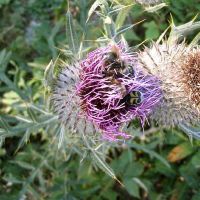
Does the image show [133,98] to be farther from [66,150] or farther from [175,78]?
[66,150]

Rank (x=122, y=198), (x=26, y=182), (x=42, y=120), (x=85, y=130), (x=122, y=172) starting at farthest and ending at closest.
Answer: (x=122, y=198), (x=122, y=172), (x=26, y=182), (x=42, y=120), (x=85, y=130)

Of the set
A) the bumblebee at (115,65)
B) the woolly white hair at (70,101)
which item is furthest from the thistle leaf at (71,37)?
the bumblebee at (115,65)

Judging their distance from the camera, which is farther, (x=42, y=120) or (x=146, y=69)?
(x=42, y=120)

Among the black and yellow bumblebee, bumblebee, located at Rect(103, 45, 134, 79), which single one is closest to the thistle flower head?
the black and yellow bumblebee

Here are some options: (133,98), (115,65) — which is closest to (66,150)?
(133,98)

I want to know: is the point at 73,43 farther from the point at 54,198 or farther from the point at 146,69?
the point at 54,198

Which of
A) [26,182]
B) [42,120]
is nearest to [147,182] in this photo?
[26,182]
